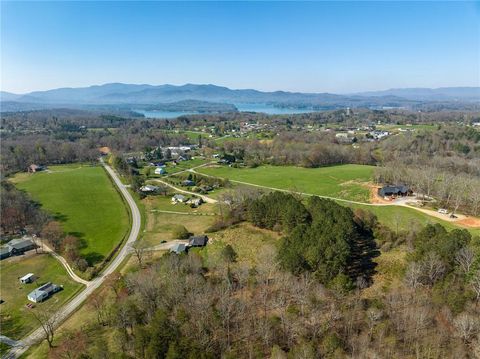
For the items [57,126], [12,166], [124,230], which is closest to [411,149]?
[124,230]

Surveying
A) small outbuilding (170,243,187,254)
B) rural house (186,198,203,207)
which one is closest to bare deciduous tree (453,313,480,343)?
small outbuilding (170,243,187,254)

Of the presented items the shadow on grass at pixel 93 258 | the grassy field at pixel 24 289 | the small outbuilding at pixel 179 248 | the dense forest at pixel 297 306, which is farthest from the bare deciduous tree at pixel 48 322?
the small outbuilding at pixel 179 248

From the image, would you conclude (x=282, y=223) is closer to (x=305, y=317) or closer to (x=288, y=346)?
(x=305, y=317)

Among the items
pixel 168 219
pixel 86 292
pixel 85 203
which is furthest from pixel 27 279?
pixel 85 203

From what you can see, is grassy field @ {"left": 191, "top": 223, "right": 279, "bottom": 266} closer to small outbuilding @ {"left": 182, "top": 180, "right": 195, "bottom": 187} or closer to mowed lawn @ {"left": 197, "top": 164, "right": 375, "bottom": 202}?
mowed lawn @ {"left": 197, "top": 164, "right": 375, "bottom": 202}

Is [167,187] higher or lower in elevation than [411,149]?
lower

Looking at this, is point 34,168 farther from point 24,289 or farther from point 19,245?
point 24,289
